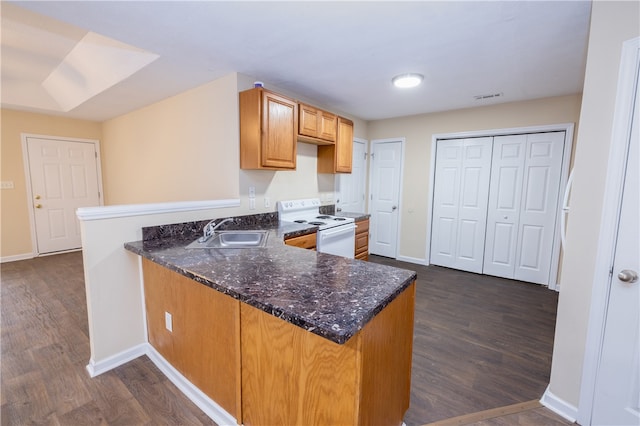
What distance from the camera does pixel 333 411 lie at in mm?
1043

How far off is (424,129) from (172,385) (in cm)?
426

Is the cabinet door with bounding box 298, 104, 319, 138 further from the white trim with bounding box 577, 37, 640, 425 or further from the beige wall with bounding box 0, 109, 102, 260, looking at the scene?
the beige wall with bounding box 0, 109, 102, 260

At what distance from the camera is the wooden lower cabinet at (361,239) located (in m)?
3.73

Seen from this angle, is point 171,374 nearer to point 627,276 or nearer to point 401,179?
point 627,276

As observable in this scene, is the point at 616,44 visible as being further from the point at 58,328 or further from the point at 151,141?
the point at 151,141

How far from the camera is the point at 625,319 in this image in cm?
137

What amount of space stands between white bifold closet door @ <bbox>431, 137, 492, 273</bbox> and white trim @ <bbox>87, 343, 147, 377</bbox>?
3901 millimetres

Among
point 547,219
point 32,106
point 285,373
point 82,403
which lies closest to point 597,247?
point 285,373

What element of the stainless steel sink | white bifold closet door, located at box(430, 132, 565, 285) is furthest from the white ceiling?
the stainless steel sink

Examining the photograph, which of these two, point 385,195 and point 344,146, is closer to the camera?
point 344,146

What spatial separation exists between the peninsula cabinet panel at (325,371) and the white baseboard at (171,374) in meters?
0.23

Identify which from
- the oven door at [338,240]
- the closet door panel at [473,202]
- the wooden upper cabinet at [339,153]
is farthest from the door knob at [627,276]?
the wooden upper cabinet at [339,153]

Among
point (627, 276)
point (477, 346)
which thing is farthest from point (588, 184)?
point (477, 346)

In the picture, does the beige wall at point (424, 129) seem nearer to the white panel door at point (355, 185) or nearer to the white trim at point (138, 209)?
the white panel door at point (355, 185)
